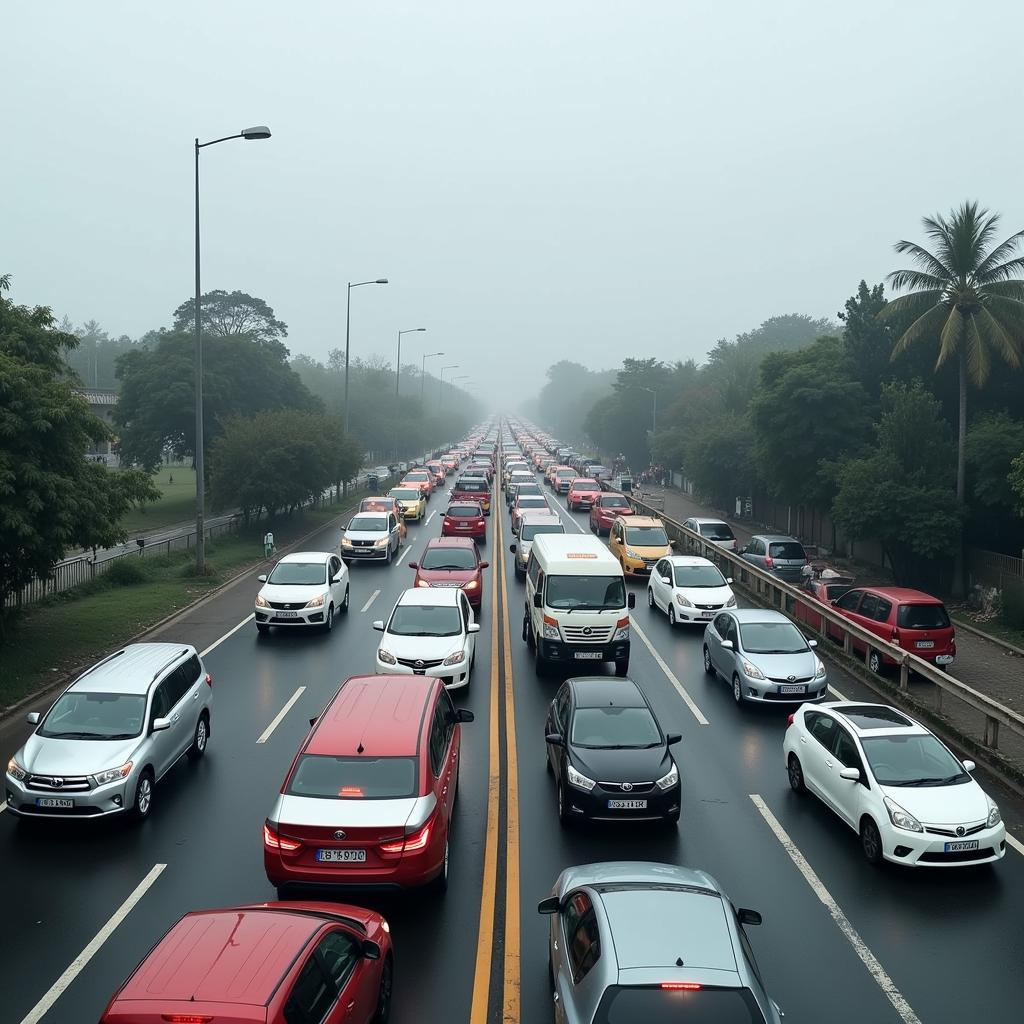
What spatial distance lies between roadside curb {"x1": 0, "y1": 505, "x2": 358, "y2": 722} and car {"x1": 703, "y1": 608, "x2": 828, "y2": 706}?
11520 mm

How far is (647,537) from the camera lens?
30891 mm

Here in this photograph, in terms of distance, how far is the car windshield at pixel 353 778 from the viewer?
9289 mm

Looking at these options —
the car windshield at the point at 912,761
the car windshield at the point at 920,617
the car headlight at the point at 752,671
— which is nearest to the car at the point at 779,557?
the car windshield at the point at 920,617

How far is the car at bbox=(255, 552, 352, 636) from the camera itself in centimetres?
2184

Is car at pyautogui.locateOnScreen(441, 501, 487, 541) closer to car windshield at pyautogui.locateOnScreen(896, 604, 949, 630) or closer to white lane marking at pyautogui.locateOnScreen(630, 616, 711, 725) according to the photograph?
white lane marking at pyautogui.locateOnScreen(630, 616, 711, 725)

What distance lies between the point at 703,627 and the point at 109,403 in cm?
7351

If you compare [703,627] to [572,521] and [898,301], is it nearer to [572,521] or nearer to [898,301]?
[898,301]

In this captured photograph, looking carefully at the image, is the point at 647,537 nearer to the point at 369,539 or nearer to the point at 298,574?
the point at 369,539

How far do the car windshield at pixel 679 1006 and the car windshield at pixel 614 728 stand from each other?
222 inches

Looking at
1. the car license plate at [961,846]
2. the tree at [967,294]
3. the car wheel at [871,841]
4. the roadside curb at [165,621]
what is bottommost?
the roadside curb at [165,621]

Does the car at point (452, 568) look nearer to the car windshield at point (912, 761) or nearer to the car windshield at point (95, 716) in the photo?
the car windshield at point (95, 716)

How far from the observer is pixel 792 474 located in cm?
4272

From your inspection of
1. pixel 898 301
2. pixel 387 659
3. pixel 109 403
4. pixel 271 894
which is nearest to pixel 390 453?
pixel 109 403

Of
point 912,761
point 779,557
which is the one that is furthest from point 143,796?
point 779,557
